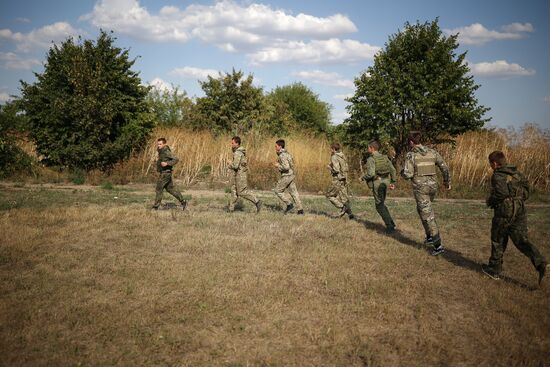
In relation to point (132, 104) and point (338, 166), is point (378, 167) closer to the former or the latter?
point (338, 166)

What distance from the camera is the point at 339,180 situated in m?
10.3

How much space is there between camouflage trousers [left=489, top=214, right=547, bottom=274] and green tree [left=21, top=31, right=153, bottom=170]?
1580 centimetres

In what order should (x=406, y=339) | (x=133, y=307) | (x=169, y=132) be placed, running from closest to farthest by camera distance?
(x=406, y=339), (x=133, y=307), (x=169, y=132)

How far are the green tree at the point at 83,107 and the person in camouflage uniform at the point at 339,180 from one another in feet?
37.2

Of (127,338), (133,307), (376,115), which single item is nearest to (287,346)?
(127,338)

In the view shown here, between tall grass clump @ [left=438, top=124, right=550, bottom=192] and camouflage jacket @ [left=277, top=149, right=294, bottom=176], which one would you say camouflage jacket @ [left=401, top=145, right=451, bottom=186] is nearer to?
camouflage jacket @ [left=277, top=149, right=294, bottom=176]

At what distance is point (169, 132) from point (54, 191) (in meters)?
7.96

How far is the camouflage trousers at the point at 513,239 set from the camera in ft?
18.7

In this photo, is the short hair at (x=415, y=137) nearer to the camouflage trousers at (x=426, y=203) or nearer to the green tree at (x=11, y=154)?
the camouflage trousers at (x=426, y=203)

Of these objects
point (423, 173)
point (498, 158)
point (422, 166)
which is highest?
point (498, 158)

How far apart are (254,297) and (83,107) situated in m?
15.0

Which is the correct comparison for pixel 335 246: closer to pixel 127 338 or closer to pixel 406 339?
pixel 406 339

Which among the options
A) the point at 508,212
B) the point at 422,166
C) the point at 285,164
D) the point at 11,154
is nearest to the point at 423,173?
the point at 422,166

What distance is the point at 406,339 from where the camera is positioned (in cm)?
421
